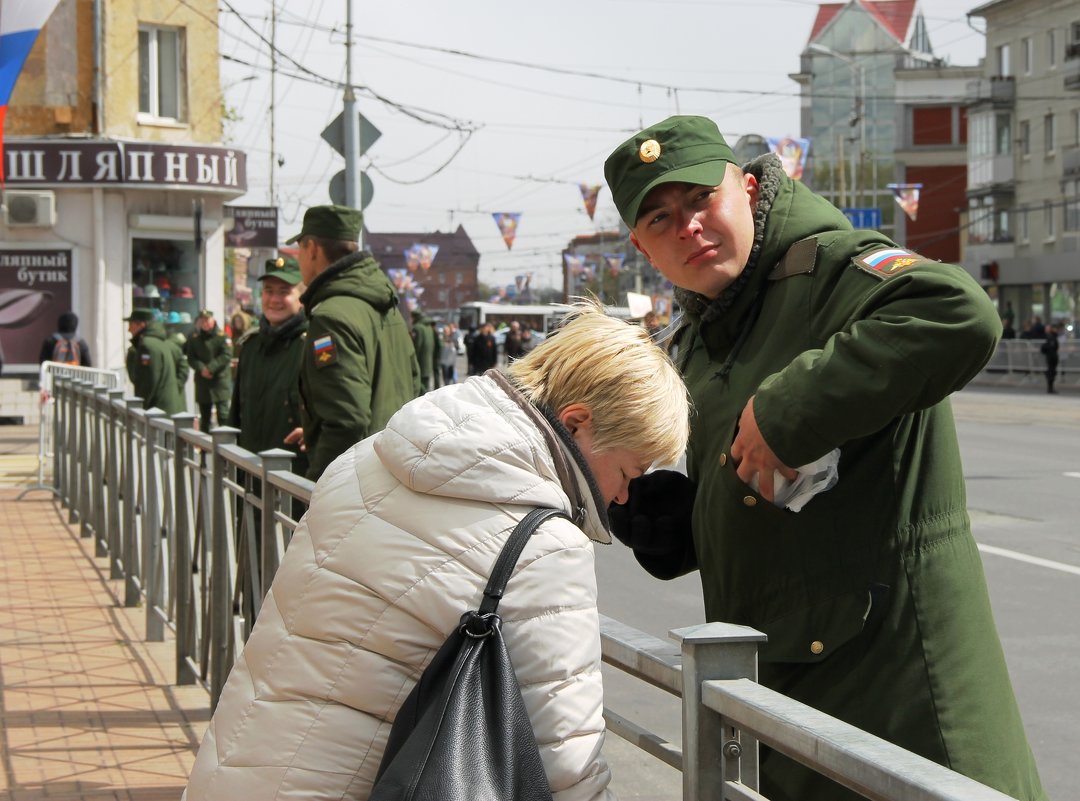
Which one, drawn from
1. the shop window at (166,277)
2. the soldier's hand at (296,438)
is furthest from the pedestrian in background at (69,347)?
the soldier's hand at (296,438)

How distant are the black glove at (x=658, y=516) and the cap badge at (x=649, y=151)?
0.61 meters

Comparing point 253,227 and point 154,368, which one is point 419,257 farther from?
point 154,368

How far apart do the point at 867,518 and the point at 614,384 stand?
59 cm

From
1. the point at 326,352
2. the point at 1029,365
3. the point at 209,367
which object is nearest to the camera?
the point at 326,352

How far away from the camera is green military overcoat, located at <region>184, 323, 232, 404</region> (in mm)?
16156

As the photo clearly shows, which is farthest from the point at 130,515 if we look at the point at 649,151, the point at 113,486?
the point at 649,151

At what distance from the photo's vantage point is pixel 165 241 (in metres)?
25.2

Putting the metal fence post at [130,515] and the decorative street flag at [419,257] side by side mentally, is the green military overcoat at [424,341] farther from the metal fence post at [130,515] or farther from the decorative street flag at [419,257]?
the decorative street flag at [419,257]

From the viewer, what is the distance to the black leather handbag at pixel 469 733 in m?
1.87

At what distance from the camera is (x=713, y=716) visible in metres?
1.99

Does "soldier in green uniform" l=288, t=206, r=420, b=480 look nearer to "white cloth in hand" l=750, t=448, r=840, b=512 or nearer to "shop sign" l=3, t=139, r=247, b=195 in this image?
"white cloth in hand" l=750, t=448, r=840, b=512

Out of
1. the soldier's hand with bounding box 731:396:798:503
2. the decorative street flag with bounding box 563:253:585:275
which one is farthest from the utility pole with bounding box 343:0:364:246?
the decorative street flag with bounding box 563:253:585:275

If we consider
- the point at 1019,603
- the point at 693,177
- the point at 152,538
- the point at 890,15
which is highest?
the point at 890,15

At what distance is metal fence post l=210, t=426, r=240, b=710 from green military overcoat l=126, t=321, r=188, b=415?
8.87 meters
